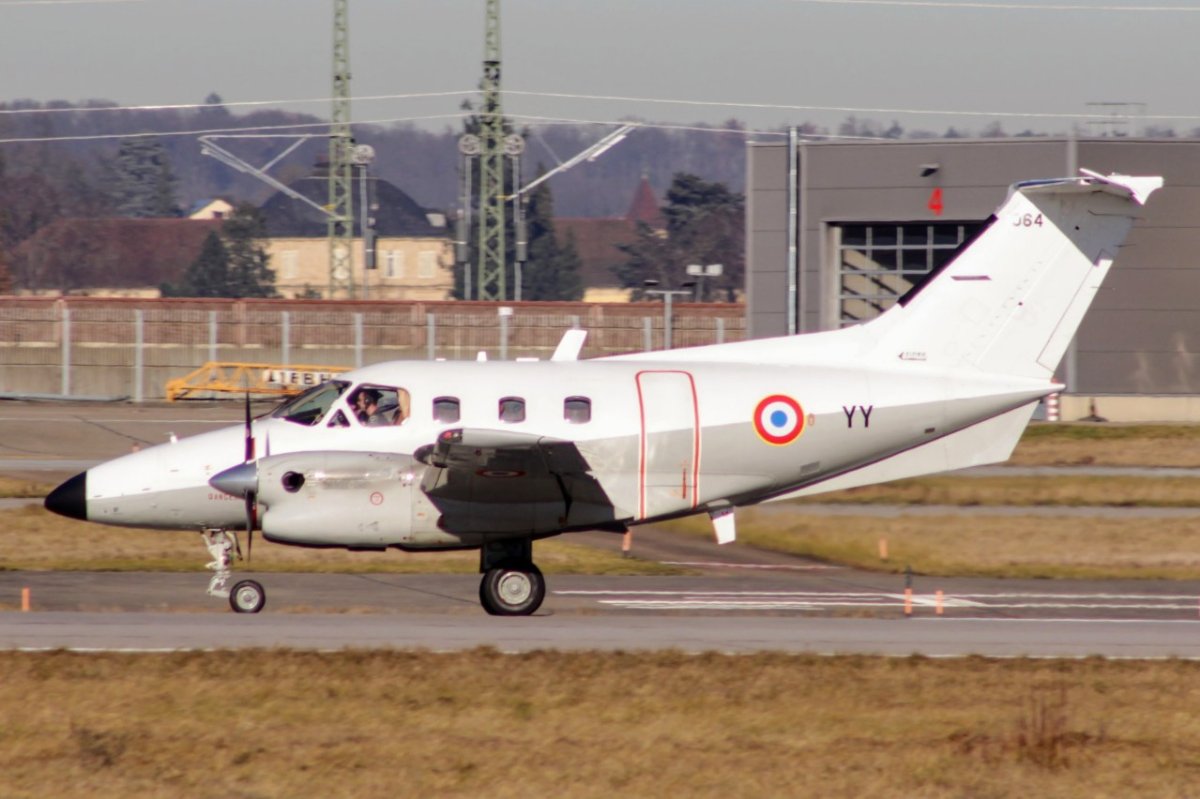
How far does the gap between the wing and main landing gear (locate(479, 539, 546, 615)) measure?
48cm

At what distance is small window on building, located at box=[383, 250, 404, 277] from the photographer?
12575cm

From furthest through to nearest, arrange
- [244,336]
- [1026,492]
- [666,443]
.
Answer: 1. [244,336]
2. [1026,492]
3. [666,443]

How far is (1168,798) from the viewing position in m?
10.8

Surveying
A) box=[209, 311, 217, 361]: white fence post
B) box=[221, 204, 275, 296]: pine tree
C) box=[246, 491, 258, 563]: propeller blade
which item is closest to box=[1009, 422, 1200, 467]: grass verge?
box=[246, 491, 258, 563]: propeller blade

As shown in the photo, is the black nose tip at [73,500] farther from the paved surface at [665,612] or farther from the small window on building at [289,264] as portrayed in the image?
the small window on building at [289,264]

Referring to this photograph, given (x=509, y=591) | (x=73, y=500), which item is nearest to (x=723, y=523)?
(x=509, y=591)

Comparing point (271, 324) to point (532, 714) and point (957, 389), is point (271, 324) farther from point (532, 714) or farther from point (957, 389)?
point (532, 714)

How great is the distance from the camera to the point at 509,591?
17.7 m

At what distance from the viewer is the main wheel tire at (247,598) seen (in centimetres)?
1772

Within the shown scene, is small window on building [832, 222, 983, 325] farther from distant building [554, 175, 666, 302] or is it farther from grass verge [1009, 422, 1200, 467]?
distant building [554, 175, 666, 302]

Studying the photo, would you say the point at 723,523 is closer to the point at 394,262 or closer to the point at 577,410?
the point at 577,410

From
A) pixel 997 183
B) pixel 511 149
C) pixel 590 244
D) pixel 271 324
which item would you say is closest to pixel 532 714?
pixel 997 183

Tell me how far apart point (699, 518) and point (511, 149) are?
51824 mm

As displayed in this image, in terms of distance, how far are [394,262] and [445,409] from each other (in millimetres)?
111056
